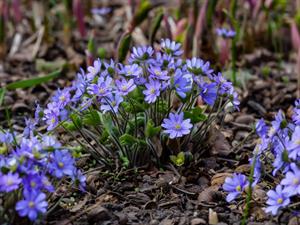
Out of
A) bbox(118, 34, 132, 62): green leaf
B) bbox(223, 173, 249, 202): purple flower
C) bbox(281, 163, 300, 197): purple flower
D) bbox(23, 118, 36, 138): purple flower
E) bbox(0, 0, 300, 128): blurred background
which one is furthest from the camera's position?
bbox(0, 0, 300, 128): blurred background

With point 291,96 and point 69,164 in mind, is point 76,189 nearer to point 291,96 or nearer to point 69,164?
point 69,164

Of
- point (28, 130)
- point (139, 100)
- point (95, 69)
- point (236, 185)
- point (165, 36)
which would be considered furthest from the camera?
point (165, 36)

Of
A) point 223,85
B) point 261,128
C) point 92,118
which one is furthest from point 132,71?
point 261,128

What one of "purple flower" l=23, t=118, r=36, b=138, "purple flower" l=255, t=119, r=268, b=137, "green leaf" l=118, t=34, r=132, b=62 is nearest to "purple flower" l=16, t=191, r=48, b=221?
"purple flower" l=23, t=118, r=36, b=138

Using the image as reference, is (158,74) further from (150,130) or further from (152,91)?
(150,130)

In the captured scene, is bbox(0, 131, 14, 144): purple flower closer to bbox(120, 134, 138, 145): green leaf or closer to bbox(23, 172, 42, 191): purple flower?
bbox(23, 172, 42, 191): purple flower
